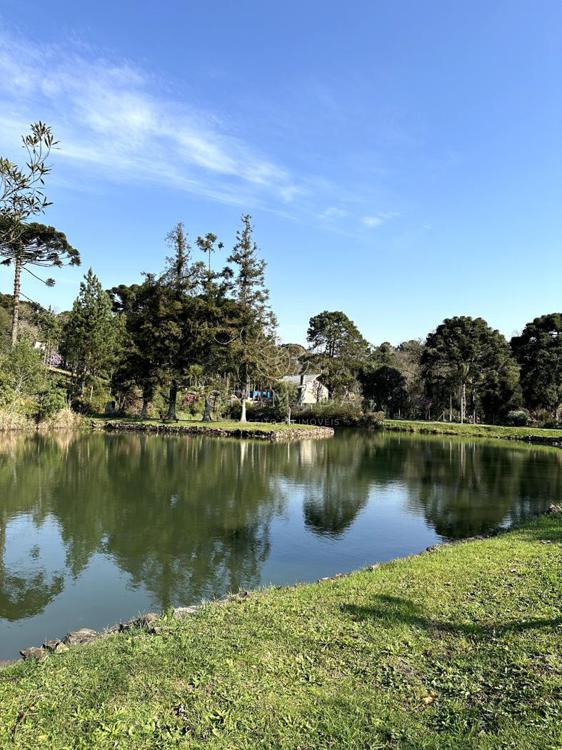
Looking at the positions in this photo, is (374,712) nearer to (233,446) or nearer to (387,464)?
(387,464)

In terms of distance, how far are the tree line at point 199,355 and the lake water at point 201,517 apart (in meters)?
13.3

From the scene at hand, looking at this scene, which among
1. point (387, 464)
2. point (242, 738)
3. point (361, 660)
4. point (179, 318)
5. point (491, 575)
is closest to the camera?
point (242, 738)

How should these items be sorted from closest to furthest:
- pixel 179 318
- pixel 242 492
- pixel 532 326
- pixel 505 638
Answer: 1. pixel 505 638
2. pixel 242 492
3. pixel 179 318
4. pixel 532 326

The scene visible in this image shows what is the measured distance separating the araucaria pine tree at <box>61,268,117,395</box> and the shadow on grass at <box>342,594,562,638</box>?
36.6 metres

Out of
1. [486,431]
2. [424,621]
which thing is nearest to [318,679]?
[424,621]

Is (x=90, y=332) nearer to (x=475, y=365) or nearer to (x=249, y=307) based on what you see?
(x=249, y=307)

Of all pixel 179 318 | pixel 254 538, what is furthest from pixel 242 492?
pixel 179 318

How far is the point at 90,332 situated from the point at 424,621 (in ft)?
123

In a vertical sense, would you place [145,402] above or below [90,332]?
below

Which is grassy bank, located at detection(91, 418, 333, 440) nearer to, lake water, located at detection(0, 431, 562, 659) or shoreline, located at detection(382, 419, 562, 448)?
lake water, located at detection(0, 431, 562, 659)

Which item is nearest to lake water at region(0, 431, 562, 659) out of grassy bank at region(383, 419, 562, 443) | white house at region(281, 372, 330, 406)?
grassy bank at region(383, 419, 562, 443)

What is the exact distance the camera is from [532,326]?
50562 millimetres

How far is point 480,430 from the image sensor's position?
44.1m

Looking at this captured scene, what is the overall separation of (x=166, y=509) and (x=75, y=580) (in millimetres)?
5067
